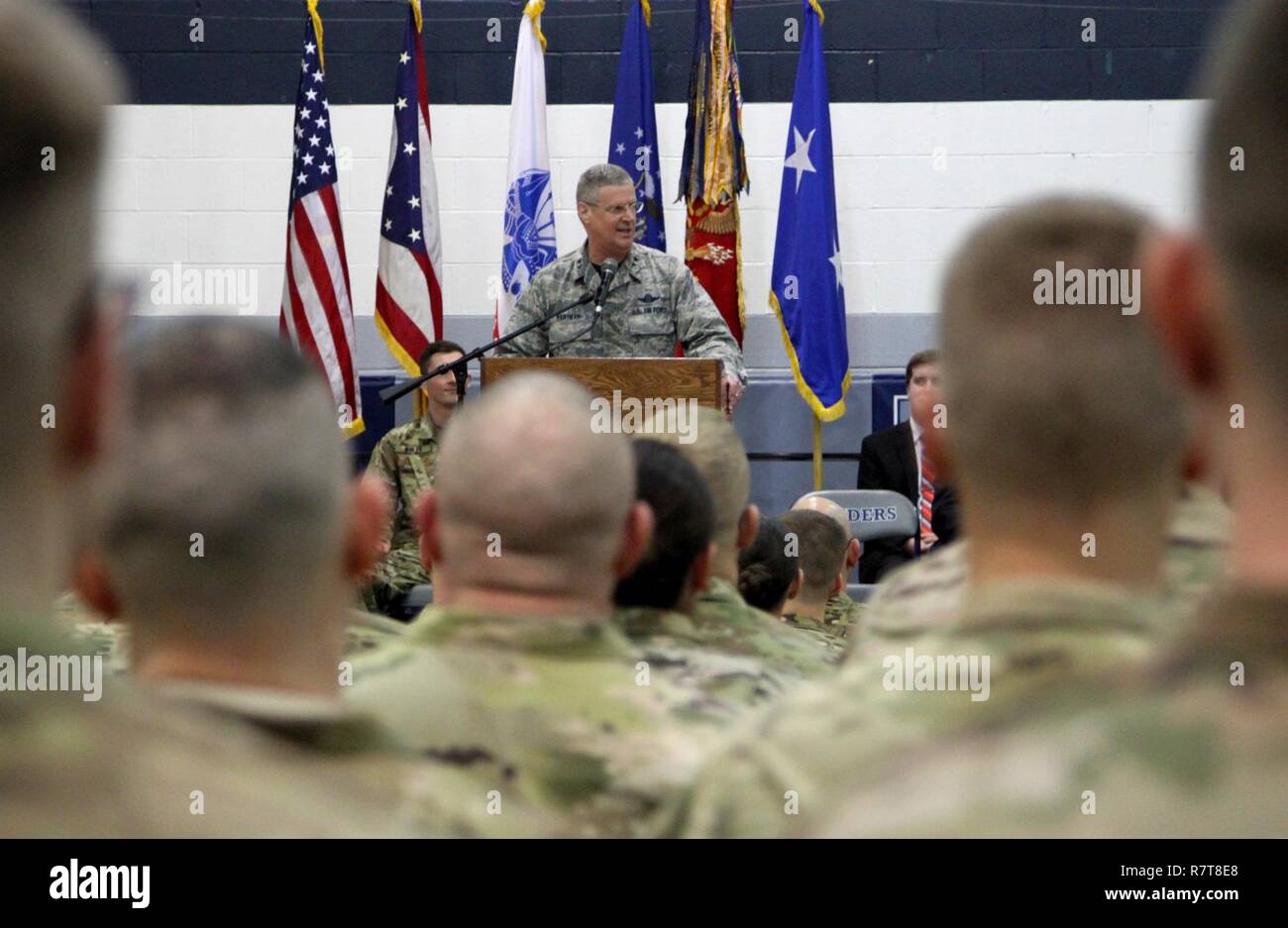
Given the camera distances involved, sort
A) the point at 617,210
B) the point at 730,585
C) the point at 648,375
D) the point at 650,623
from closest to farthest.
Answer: the point at 650,623, the point at 730,585, the point at 648,375, the point at 617,210

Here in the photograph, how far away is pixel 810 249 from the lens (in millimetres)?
6141

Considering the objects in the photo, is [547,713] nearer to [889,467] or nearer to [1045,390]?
[1045,390]

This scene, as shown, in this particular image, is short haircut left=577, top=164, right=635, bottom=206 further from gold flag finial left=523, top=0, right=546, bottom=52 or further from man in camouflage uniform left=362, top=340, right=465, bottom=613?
gold flag finial left=523, top=0, right=546, bottom=52

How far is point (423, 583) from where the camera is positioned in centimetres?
496

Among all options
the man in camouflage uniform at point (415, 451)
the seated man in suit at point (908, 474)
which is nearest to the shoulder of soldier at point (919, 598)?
the seated man in suit at point (908, 474)

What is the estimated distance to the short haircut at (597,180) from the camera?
178 inches

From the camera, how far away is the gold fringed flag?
19.3ft

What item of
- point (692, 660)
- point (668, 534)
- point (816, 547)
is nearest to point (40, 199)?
point (692, 660)

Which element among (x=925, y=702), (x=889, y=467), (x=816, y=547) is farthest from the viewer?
(x=889, y=467)

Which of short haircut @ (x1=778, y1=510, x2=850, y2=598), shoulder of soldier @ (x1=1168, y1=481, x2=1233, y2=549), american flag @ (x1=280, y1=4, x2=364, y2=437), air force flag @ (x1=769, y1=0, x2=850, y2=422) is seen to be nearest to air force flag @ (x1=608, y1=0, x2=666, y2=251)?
air force flag @ (x1=769, y1=0, x2=850, y2=422)

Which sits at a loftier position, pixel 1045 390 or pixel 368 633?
pixel 1045 390

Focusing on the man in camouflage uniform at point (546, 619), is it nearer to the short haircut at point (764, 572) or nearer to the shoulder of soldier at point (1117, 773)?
the shoulder of soldier at point (1117, 773)

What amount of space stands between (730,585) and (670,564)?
374 mm

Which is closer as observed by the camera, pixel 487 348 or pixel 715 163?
pixel 487 348
